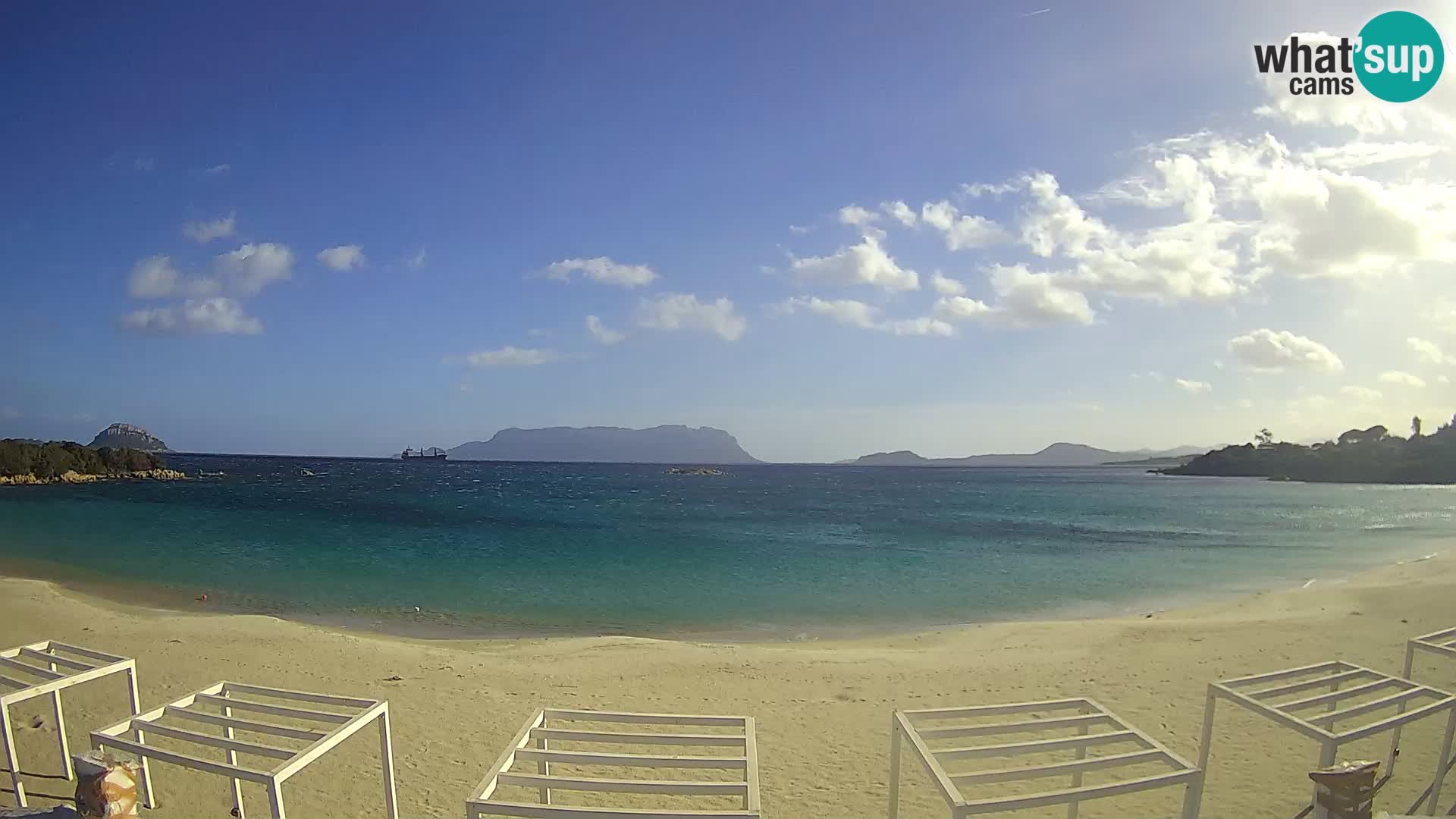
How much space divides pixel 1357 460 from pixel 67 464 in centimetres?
13852

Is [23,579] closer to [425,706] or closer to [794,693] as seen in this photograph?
[425,706]

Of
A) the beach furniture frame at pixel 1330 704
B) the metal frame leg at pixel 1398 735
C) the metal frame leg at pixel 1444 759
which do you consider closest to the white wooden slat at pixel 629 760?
the beach furniture frame at pixel 1330 704

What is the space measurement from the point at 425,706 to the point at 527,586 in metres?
10.1

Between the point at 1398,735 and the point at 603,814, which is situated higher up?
the point at 603,814

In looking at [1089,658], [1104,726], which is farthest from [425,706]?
[1089,658]

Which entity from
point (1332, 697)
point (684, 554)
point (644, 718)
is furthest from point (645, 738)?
point (684, 554)

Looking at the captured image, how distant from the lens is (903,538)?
1159 inches

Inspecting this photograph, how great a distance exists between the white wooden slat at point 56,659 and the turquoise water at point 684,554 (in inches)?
311

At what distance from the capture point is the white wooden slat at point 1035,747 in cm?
360

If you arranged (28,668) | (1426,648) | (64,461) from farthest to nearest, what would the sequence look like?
1. (64,461)
2. (1426,648)
3. (28,668)

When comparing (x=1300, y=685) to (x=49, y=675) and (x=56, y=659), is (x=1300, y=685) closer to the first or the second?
(x=49, y=675)

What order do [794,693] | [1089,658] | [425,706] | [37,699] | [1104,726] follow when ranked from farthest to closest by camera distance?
[1089,658] → [794,693] → [425,706] → [37,699] → [1104,726]

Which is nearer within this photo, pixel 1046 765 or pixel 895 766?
pixel 1046 765

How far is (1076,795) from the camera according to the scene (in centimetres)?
317
